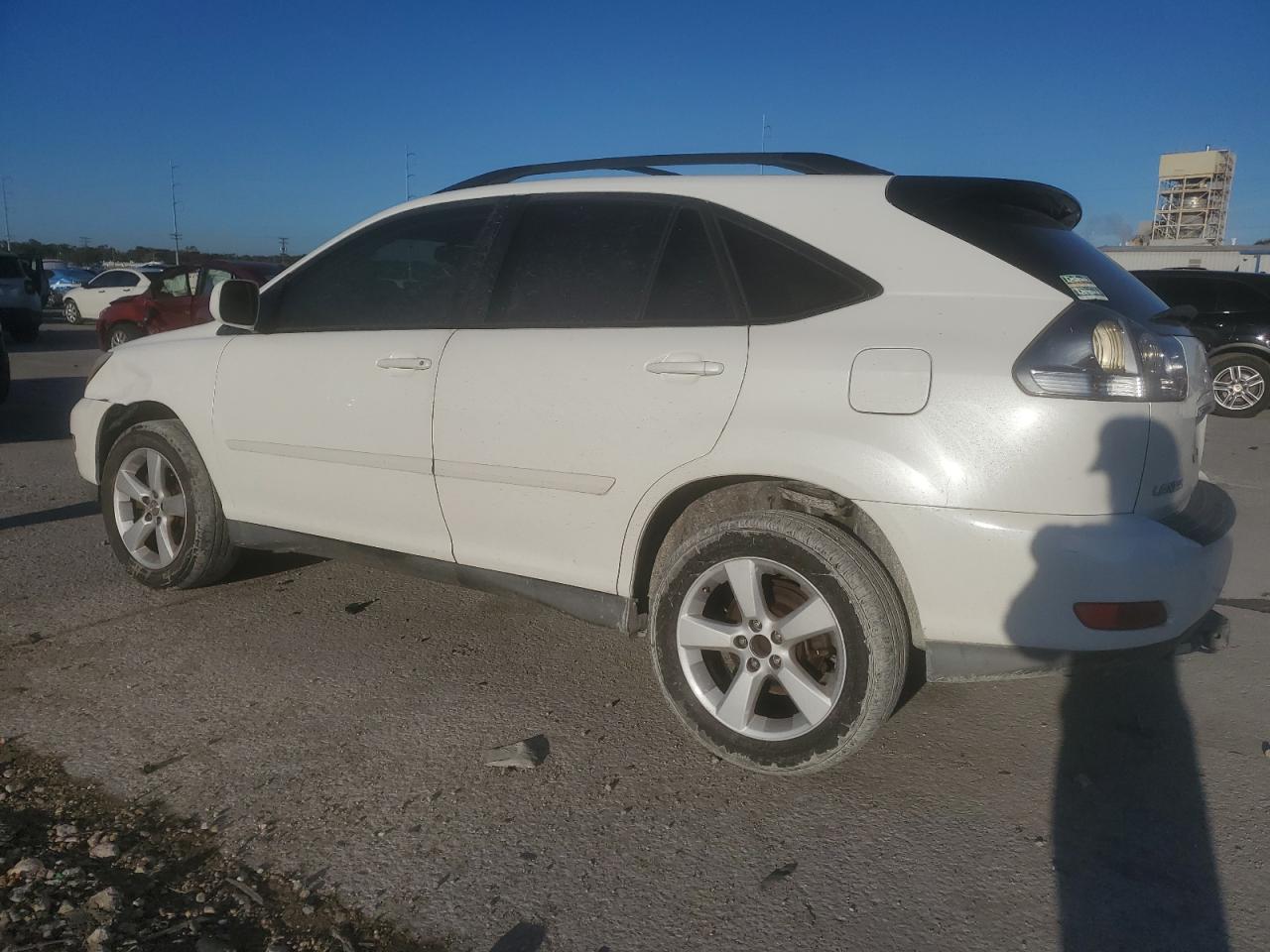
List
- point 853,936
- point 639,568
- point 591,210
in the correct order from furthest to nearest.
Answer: point 591,210, point 639,568, point 853,936

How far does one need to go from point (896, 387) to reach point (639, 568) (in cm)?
105

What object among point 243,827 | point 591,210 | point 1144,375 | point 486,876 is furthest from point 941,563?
point 243,827

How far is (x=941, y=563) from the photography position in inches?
104

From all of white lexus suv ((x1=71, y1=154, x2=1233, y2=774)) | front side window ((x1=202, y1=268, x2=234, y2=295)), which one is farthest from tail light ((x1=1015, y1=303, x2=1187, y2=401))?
front side window ((x1=202, y1=268, x2=234, y2=295))

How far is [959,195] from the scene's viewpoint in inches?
114

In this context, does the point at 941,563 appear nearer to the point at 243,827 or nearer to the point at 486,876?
the point at 486,876

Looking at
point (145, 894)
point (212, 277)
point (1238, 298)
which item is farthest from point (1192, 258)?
point (145, 894)

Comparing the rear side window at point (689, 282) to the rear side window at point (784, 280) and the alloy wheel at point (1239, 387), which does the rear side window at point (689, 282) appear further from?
the alloy wheel at point (1239, 387)

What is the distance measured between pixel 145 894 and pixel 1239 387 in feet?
41.3

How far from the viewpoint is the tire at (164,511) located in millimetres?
4316

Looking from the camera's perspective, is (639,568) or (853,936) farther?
(639,568)

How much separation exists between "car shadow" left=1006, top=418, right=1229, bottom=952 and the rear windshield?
458 mm

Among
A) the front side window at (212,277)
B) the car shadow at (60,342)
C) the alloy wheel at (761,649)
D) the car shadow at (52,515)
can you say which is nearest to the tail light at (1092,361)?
the alloy wheel at (761,649)

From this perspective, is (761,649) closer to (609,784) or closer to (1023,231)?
(609,784)
